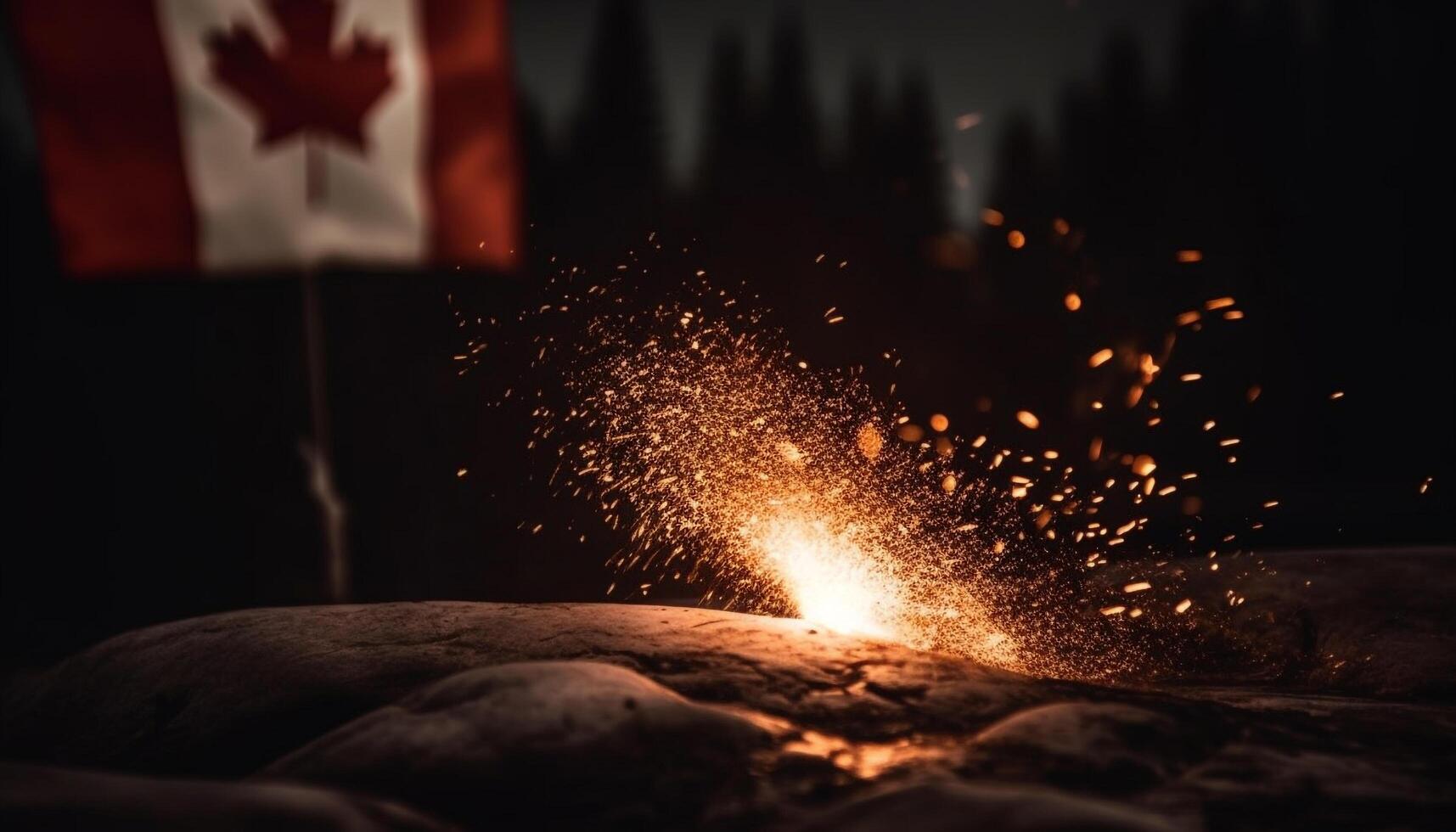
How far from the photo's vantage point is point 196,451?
14.4 meters

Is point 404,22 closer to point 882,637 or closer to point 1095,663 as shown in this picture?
point 882,637

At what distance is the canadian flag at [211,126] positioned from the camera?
4.58 meters

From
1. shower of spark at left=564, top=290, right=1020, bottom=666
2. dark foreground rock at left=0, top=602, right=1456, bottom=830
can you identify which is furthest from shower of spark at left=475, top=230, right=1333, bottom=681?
dark foreground rock at left=0, top=602, right=1456, bottom=830

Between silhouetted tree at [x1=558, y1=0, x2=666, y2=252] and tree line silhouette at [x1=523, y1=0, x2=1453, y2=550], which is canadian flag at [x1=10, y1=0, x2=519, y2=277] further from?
silhouetted tree at [x1=558, y1=0, x2=666, y2=252]

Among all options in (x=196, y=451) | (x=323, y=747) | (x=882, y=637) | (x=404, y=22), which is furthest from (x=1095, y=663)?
(x=196, y=451)

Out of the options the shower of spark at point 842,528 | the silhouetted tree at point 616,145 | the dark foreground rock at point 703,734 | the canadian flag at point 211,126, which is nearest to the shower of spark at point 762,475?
the shower of spark at point 842,528

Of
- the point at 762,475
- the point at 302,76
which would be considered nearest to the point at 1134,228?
the point at 762,475

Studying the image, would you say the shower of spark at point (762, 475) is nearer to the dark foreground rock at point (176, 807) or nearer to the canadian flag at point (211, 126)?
the canadian flag at point (211, 126)

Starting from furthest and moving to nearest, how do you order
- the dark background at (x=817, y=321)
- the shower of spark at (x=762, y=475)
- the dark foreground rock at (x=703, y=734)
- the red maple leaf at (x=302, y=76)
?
the dark background at (x=817, y=321)
the shower of spark at (x=762, y=475)
the red maple leaf at (x=302, y=76)
the dark foreground rock at (x=703, y=734)

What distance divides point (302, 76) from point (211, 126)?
485mm

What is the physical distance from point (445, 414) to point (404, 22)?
10.6 meters

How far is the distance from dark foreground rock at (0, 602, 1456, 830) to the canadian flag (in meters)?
1.90

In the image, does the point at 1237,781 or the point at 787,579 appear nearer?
the point at 1237,781

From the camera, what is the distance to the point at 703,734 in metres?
3.46
